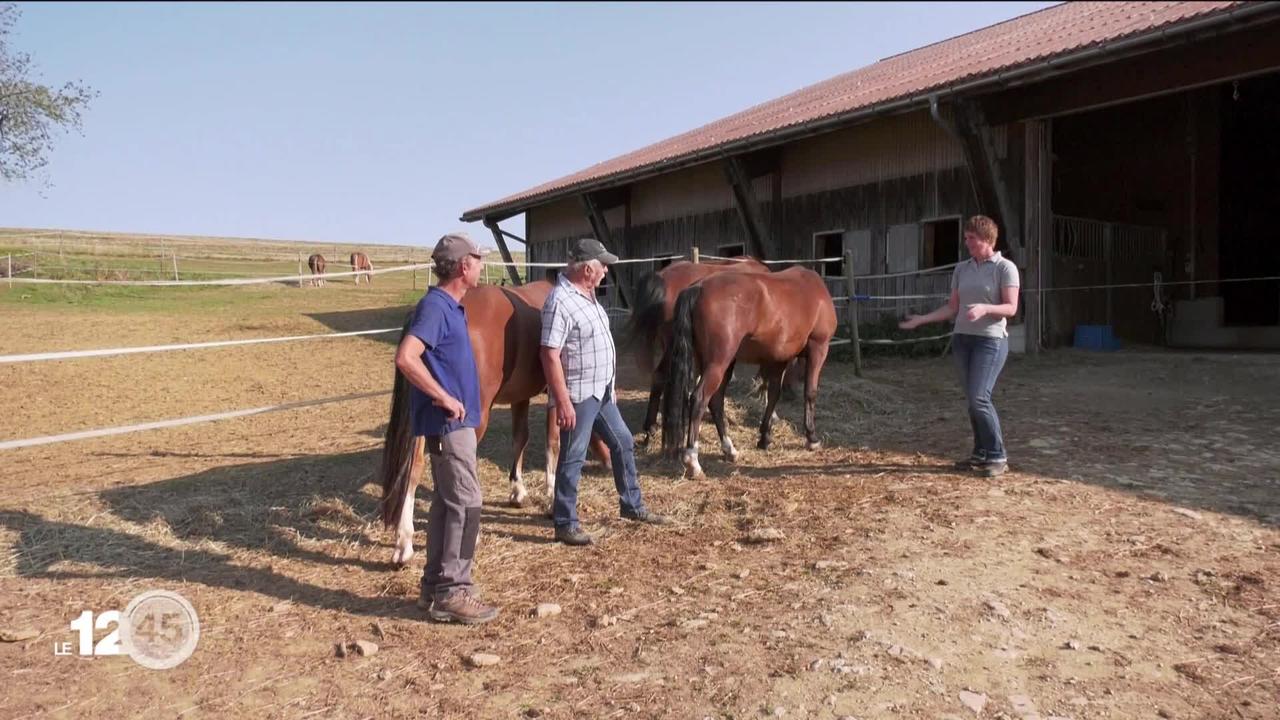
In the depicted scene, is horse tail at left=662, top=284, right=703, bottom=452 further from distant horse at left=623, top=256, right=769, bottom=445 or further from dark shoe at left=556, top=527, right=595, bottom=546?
dark shoe at left=556, top=527, right=595, bottom=546

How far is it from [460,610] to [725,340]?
9.34 feet

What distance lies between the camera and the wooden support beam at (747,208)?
518 inches

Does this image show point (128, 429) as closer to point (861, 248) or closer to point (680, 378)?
point (680, 378)

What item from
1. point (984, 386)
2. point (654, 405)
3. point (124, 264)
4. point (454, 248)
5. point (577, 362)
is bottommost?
point (654, 405)

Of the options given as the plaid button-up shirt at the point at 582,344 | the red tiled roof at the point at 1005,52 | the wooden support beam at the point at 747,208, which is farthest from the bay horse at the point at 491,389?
the wooden support beam at the point at 747,208

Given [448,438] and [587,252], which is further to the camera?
[587,252]

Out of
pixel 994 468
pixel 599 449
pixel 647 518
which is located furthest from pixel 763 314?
pixel 647 518

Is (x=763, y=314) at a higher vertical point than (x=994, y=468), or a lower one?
higher

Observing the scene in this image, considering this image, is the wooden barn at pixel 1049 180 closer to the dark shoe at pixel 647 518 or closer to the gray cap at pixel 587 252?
the gray cap at pixel 587 252

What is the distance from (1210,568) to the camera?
321 centimetres

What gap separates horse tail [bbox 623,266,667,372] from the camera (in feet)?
19.7

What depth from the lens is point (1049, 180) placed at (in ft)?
32.7

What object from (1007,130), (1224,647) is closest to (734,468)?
(1224,647)

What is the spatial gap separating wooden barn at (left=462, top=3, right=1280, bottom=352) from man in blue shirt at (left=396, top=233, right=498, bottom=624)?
771cm
